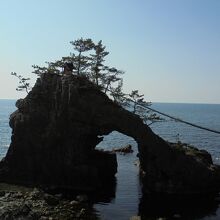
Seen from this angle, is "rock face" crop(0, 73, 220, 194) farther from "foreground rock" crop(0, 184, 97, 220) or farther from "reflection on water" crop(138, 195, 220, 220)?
"foreground rock" crop(0, 184, 97, 220)

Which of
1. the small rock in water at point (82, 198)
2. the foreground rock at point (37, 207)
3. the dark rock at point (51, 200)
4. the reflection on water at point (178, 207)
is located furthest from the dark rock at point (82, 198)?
the reflection on water at point (178, 207)

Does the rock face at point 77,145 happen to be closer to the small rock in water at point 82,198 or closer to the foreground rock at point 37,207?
the small rock in water at point 82,198

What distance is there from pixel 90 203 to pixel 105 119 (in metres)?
10.2

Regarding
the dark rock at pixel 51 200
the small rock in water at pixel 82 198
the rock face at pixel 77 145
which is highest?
the rock face at pixel 77 145

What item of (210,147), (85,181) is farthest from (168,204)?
A: (210,147)

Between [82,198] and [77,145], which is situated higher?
[77,145]

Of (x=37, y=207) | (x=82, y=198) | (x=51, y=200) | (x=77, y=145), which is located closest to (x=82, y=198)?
(x=82, y=198)

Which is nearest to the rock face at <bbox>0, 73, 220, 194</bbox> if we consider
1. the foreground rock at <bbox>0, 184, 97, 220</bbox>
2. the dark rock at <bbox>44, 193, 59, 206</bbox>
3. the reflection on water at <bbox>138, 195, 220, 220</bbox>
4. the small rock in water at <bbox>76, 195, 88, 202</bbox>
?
the reflection on water at <bbox>138, 195, 220, 220</bbox>

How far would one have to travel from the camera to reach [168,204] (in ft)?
131

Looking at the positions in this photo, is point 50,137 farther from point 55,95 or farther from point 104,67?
point 104,67

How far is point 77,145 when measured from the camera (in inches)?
1833

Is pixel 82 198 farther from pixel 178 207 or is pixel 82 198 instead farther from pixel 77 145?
pixel 178 207

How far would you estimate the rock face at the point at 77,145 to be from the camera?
147 feet

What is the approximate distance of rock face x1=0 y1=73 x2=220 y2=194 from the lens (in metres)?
44.8
